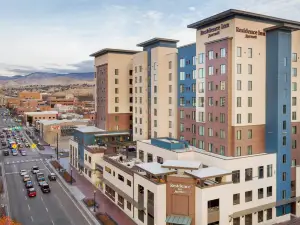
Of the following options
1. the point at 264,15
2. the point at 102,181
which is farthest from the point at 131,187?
the point at 264,15

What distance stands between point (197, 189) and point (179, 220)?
14.7 feet

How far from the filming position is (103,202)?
55.5m

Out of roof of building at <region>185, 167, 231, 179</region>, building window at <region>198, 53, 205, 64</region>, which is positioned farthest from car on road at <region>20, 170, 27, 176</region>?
building window at <region>198, 53, 205, 64</region>

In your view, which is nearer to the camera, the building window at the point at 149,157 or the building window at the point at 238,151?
the building window at the point at 238,151

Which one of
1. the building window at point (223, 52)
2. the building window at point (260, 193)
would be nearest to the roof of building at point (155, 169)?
the building window at point (260, 193)

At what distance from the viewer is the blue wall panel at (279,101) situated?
1853 inches

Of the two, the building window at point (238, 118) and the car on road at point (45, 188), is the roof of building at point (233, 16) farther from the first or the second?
the car on road at point (45, 188)

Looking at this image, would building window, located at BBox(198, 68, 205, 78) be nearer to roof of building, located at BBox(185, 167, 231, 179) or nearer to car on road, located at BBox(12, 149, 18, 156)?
roof of building, located at BBox(185, 167, 231, 179)

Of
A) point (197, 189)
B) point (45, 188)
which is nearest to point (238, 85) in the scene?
point (197, 189)

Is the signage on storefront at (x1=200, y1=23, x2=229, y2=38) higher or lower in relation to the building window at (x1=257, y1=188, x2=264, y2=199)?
higher

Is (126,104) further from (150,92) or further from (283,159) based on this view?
(283,159)

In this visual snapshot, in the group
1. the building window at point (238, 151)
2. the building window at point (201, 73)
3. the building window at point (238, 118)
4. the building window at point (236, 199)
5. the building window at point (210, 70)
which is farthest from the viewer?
the building window at point (201, 73)

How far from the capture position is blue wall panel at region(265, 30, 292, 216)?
47062 millimetres

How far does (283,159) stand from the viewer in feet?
159
